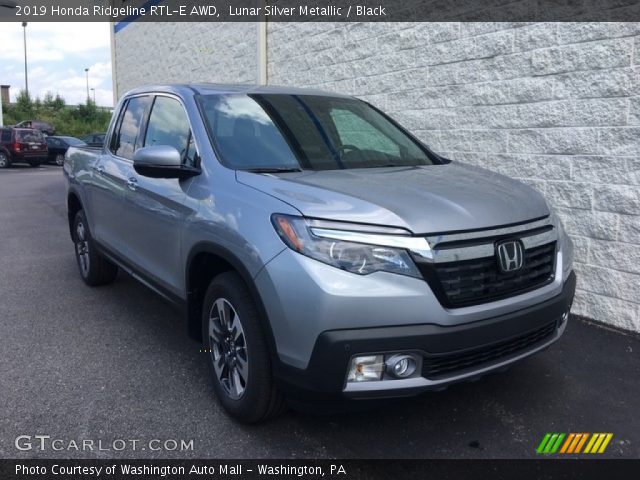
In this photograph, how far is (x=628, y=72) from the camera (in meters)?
4.39

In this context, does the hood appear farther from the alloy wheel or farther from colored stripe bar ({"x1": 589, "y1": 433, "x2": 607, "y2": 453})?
colored stripe bar ({"x1": 589, "y1": 433, "x2": 607, "y2": 453})

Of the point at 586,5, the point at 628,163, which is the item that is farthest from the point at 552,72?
the point at 628,163

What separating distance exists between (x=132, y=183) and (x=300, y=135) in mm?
1403

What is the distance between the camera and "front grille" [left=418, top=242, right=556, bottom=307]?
2.65 metres

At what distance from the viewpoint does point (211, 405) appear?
11.4 ft

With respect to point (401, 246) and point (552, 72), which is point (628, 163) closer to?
point (552, 72)

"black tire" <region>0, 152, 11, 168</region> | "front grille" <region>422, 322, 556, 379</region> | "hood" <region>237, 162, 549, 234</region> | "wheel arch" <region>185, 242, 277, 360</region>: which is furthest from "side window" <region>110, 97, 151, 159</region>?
"black tire" <region>0, 152, 11, 168</region>

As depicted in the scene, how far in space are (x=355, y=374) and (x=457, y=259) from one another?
27.2 inches

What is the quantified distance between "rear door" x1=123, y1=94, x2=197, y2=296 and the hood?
654mm

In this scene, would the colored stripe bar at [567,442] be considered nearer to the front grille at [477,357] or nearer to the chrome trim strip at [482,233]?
the front grille at [477,357]

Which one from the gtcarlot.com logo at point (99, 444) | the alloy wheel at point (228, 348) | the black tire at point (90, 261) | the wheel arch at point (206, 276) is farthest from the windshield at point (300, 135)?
the black tire at point (90, 261)

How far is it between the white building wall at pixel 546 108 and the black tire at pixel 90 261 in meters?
3.36

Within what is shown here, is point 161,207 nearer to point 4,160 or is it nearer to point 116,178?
point 116,178

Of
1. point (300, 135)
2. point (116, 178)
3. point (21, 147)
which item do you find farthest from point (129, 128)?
point (21, 147)
